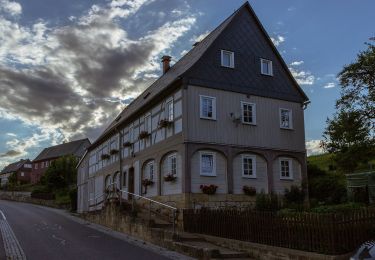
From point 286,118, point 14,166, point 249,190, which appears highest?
point 14,166

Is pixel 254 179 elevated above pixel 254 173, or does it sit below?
below

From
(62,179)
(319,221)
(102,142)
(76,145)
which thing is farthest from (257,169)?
(76,145)

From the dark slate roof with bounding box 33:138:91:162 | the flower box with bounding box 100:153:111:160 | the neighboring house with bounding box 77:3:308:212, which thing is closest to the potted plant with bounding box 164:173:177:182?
the neighboring house with bounding box 77:3:308:212

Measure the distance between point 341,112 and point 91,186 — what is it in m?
24.2

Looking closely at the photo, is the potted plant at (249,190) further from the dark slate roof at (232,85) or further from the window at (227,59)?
the window at (227,59)

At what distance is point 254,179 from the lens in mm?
24094

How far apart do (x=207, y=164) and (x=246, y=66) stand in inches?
250

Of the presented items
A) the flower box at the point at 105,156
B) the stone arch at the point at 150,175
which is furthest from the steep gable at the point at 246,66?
the flower box at the point at 105,156

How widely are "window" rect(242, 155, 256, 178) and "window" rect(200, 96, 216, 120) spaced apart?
2.90 m

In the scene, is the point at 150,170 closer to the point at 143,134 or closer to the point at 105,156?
the point at 143,134

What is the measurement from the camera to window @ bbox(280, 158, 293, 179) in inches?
1003

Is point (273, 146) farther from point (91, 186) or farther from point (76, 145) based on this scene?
point (76, 145)

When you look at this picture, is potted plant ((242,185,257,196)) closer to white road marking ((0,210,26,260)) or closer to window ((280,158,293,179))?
window ((280,158,293,179))

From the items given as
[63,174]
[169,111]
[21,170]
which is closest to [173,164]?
[169,111]
